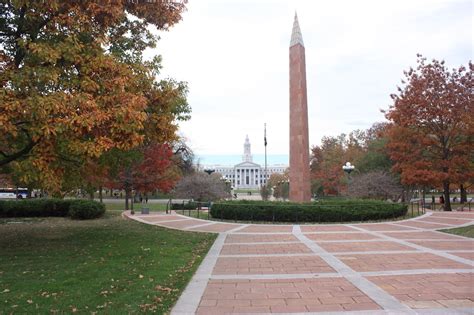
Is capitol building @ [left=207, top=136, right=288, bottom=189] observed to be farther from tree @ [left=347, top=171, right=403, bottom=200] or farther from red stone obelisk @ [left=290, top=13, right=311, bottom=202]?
red stone obelisk @ [left=290, top=13, right=311, bottom=202]

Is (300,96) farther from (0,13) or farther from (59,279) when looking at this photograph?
(59,279)

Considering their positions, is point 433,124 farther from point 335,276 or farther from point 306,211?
point 335,276

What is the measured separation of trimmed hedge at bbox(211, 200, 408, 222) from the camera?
1761 centimetres

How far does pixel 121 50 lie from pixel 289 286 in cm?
781

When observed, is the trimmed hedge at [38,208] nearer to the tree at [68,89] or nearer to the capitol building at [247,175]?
the tree at [68,89]

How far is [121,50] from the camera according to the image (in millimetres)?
10734

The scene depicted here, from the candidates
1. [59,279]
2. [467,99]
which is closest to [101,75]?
[59,279]

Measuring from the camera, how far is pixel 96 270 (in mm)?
7367

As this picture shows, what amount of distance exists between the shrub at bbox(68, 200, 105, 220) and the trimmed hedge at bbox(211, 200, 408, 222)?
5823 millimetres

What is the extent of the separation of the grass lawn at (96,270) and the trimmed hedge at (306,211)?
5.53 m

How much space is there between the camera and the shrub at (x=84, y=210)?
19172 mm

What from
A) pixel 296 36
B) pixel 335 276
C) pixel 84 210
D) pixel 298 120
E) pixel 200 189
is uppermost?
pixel 296 36

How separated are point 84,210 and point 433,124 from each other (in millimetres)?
21489

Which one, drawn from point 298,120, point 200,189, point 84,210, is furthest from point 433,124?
point 84,210
